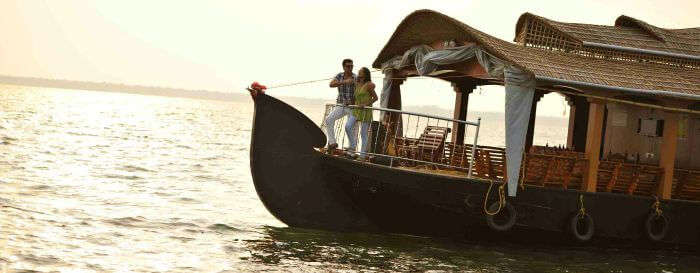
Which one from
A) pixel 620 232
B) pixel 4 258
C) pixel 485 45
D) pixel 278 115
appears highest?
pixel 485 45

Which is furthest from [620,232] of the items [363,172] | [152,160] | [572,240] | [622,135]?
[152,160]

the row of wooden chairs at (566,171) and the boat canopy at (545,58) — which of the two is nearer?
the boat canopy at (545,58)

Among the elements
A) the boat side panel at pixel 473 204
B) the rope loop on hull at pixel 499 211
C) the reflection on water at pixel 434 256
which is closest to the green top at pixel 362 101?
the boat side panel at pixel 473 204

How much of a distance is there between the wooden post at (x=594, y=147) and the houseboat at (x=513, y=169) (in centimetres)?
2

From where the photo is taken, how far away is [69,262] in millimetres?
13242

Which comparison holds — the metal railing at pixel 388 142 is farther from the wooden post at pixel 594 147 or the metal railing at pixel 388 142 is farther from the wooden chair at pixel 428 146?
the wooden post at pixel 594 147

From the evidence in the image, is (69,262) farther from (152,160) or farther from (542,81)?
(152,160)

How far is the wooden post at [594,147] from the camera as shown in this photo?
14.6 m

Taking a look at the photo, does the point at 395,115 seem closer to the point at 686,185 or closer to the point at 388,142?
the point at 388,142

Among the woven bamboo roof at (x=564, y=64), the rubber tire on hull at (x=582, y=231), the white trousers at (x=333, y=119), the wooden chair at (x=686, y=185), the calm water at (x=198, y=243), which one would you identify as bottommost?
the calm water at (x=198, y=243)

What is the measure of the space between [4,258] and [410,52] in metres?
6.76

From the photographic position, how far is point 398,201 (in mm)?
14617

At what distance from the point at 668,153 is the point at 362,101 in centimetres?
423

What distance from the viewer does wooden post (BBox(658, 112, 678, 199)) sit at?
49.4 feet
